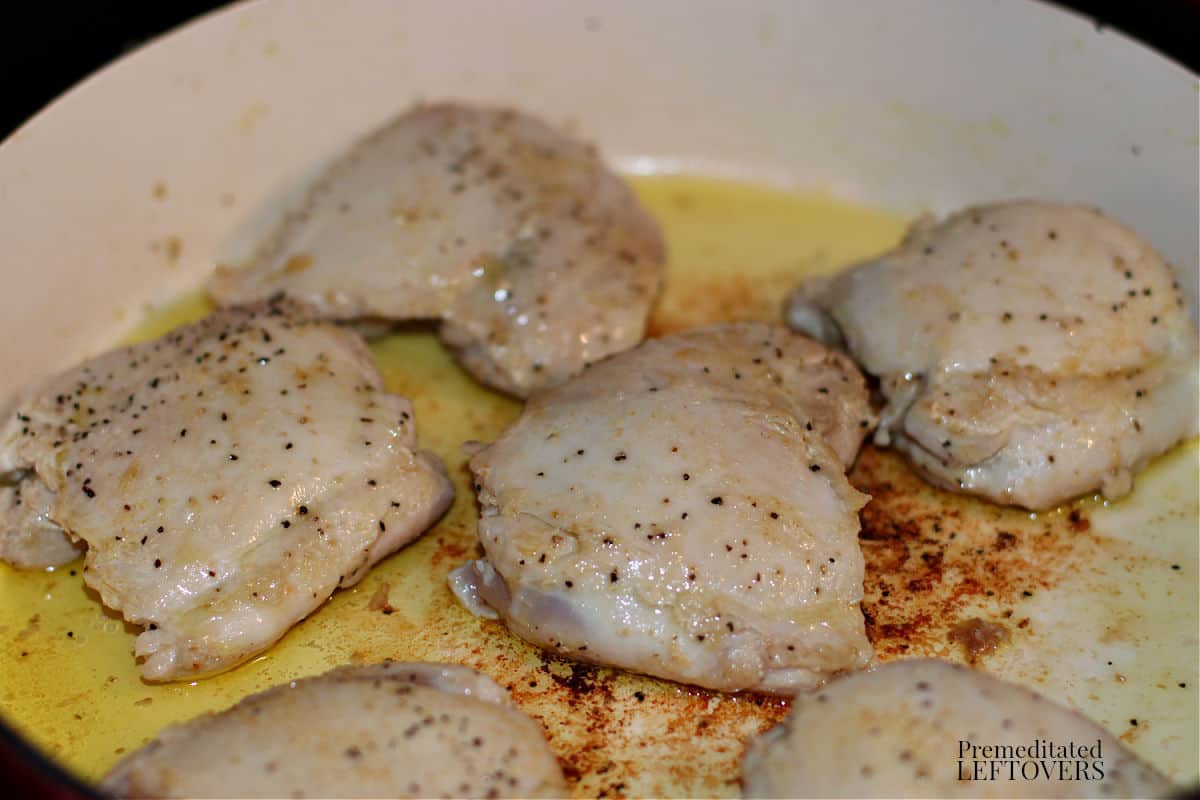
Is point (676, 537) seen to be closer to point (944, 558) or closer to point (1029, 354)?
point (944, 558)

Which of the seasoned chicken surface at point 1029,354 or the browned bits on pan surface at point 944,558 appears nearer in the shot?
the browned bits on pan surface at point 944,558

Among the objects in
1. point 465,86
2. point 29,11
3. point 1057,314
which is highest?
point 29,11

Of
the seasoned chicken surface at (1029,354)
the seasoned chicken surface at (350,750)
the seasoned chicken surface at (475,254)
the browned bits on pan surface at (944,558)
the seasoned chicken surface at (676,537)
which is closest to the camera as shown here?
the seasoned chicken surface at (350,750)

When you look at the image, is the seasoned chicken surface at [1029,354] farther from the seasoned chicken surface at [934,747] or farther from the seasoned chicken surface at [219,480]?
the seasoned chicken surface at [219,480]

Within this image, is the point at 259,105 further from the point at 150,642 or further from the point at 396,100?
the point at 150,642

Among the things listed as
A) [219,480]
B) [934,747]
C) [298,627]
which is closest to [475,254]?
[219,480]

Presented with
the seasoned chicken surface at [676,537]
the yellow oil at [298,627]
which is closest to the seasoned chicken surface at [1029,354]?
the seasoned chicken surface at [676,537]

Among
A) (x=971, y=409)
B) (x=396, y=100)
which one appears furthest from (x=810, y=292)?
(x=396, y=100)

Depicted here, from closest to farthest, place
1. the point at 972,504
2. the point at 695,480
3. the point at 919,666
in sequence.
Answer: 1. the point at 919,666
2. the point at 695,480
3. the point at 972,504
